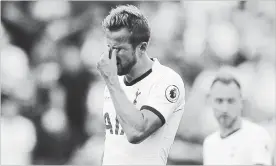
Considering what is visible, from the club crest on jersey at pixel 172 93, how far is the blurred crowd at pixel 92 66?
5.35 meters

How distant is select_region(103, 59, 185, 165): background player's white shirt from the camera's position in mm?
3006

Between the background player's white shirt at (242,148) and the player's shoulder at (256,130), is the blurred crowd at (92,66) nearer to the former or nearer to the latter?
the background player's white shirt at (242,148)

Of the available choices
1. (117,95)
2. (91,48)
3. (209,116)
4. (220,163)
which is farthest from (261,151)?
(91,48)

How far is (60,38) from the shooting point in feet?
29.5

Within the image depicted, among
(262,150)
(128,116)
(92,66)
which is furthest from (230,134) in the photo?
(92,66)

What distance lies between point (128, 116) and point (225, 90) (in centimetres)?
309

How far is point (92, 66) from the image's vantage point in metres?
8.75

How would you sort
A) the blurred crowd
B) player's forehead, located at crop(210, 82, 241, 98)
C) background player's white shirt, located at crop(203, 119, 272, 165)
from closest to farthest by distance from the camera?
background player's white shirt, located at crop(203, 119, 272, 165)
player's forehead, located at crop(210, 82, 241, 98)
the blurred crowd

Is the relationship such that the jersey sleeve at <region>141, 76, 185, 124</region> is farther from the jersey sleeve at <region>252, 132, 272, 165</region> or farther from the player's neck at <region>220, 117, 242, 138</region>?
the player's neck at <region>220, 117, 242, 138</region>

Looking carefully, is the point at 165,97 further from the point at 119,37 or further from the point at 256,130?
the point at 256,130

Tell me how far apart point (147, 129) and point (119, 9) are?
0.70 meters

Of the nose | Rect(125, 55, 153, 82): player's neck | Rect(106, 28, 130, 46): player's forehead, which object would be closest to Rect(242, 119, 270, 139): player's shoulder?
the nose

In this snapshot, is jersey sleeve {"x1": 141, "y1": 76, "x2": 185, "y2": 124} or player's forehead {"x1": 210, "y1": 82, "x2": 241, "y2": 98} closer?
jersey sleeve {"x1": 141, "y1": 76, "x2": 185, "y2": 124}

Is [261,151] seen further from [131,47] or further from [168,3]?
[168,3]
